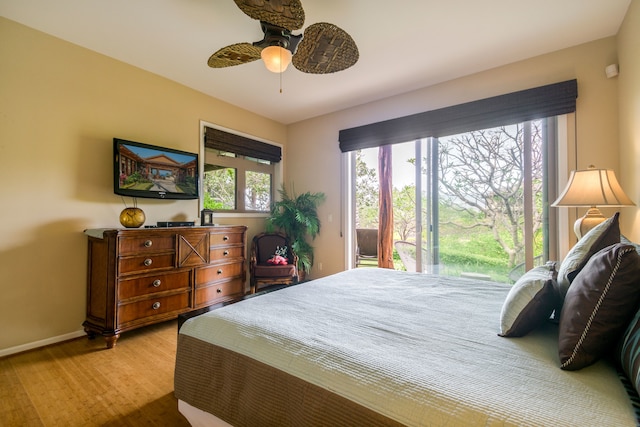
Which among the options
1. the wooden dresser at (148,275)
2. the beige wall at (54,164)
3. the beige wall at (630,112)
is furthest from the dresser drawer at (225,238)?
the beige wall at (630,112)

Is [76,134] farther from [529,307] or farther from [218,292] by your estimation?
[529,307]

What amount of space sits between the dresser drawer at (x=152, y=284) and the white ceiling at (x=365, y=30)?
7.15 feet

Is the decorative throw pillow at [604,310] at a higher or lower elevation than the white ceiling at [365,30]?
lower

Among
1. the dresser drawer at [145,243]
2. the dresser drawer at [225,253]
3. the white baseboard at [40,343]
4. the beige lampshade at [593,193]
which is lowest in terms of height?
the white baseboard at [40,343]

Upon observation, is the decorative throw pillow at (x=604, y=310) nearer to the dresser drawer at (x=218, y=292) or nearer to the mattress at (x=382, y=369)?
the mattress at (x=382, y=369)

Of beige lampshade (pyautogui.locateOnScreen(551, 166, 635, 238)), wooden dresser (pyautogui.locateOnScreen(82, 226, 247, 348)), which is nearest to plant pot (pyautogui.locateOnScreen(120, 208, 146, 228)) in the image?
wooden dresser (pyautogui.locateOnScreen(82, 226, 247, 348))

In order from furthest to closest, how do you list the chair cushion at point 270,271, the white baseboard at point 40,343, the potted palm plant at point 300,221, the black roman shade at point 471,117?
the potted palm plant at point 300,221 → the chair cushion at point 270,271 → the black roman shade at point 471,117 → the white baseboard at point 40,343

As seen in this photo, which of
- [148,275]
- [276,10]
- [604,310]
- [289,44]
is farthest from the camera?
[148,275]

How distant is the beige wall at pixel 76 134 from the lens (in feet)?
7.31

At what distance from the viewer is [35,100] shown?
2.36 m

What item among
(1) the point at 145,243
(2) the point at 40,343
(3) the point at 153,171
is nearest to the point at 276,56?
(3) the point at 153,171

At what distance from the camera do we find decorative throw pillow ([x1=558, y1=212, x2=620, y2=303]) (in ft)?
3.79

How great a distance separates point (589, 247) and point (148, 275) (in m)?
3.11

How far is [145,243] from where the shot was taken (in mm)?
2541
